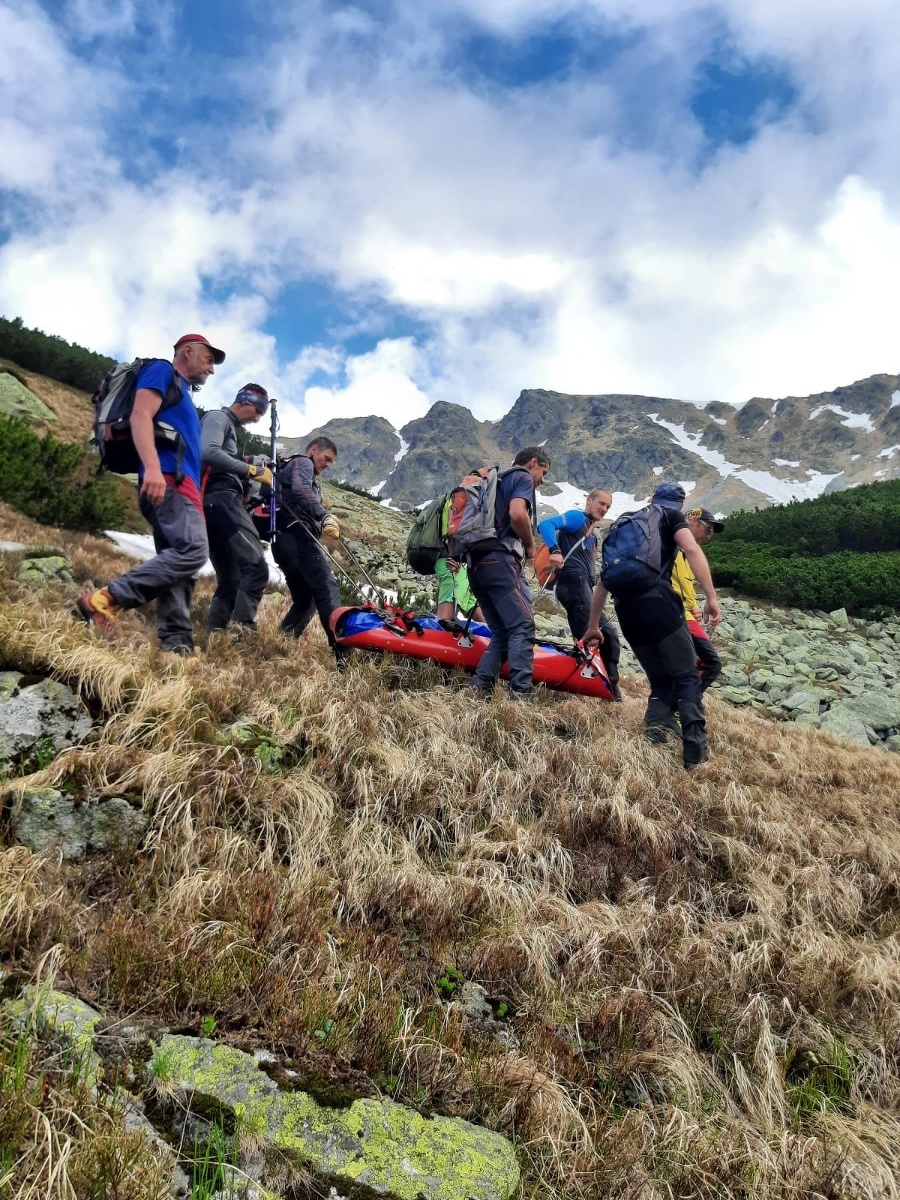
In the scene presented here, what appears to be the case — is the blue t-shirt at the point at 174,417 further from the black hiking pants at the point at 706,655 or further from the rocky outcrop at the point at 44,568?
the black hiking pants at the point at 706,655

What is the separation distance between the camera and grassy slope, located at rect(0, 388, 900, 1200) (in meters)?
2.02

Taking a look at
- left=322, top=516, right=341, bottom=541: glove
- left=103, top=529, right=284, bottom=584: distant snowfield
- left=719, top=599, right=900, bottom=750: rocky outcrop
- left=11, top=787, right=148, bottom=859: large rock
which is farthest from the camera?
left=103, top=529, right=284, bottom=584: distant snowfield

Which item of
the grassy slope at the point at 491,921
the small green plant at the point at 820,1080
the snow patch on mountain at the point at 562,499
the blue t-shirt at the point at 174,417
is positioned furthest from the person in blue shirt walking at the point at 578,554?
the snow patch on mountain at the point at 562,499

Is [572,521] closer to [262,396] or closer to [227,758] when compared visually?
[262,396]

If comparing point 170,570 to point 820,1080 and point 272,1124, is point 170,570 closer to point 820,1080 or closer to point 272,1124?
point 272,1124

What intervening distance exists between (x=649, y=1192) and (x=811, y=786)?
4659 millimetres

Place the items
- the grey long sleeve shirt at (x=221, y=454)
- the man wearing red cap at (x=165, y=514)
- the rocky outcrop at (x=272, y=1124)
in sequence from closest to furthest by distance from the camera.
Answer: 1. the rocky outcrop at (x=272, y=1124)
2. the man wearing red cap at (x=165, y=514)
3. the grey long sleeve shirt at (x=221, y=454)

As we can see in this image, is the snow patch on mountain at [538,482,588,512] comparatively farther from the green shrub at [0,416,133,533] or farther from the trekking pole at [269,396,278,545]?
the trekking pole at [269,396,278,545]

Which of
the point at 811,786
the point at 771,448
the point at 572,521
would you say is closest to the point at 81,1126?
the point at 811,786

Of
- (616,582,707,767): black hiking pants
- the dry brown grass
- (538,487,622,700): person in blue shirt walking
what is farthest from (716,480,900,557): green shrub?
the dry brown grass

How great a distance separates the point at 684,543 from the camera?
5277 mm

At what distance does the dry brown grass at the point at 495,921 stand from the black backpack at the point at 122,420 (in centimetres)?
124

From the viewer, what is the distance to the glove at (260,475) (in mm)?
5871

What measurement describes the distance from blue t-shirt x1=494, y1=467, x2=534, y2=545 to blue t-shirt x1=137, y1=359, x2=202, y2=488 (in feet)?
8.07
